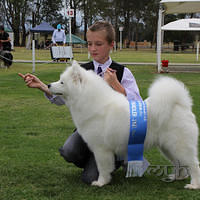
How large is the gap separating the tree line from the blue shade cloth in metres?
43.6

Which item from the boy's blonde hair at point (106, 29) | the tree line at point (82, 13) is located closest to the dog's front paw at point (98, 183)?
the boy's blonde hair at point (106, 29)

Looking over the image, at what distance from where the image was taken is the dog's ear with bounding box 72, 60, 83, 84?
2557 millimetres

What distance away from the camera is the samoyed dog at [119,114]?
2.65m

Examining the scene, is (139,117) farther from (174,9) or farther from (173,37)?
(173,37)

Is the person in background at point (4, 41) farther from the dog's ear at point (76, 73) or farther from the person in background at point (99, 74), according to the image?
the dog's ear at point (76, 73)

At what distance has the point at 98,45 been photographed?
3027 millimetres

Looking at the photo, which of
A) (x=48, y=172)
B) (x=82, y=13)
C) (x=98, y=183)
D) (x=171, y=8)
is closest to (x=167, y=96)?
(x=98, y=183)

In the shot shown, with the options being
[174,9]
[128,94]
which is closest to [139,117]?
[128,94]

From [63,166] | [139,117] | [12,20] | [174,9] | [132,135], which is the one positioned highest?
[12,20]

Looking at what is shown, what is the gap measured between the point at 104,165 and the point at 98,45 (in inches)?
46.1

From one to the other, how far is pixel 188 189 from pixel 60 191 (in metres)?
1.20

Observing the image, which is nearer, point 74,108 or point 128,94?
point 74,108

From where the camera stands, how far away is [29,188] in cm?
289

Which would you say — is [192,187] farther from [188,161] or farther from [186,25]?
[186,25]
